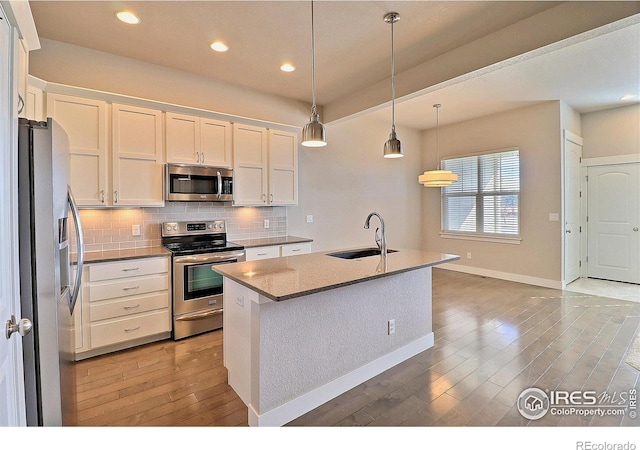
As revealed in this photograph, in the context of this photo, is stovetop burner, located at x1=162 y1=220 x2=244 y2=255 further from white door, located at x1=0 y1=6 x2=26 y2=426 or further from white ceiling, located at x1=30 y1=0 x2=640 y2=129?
white door, located at x1=0 y1=6 x2=26 y2=426

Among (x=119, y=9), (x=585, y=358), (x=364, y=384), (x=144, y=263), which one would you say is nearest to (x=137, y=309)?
(x=144, y=263)

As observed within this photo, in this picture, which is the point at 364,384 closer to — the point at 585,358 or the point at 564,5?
the point at 585,358

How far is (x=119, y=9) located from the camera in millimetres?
2590

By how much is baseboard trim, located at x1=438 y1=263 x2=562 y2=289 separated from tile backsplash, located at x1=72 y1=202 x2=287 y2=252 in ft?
12.9

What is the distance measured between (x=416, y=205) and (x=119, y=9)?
5.88m

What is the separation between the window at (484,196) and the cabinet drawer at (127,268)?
18.0ft

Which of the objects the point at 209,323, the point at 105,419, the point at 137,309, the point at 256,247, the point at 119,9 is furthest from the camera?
the point at 256,247

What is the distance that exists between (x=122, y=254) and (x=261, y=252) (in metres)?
1.43

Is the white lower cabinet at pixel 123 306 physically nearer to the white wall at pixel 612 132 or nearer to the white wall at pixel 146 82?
the white wall at pixel 146 82

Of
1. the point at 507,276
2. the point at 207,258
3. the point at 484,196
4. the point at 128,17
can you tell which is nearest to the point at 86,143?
the point at 128,17

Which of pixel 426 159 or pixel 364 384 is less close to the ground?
pixel 426 159

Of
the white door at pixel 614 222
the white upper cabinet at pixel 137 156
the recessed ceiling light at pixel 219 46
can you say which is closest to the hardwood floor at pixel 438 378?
the white upper cabinet at pixel 137 156

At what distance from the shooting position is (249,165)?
394cm

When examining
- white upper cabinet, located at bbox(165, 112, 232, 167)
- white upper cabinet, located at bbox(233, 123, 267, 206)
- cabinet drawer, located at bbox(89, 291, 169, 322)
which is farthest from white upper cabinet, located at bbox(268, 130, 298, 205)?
cabinet drawer, located at bbox(89, 291, 169, 322)
